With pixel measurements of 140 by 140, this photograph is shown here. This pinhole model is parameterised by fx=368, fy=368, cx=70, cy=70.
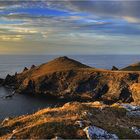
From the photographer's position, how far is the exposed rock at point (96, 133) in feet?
83.9

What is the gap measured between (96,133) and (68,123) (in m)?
2.29

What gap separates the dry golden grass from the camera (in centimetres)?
2569

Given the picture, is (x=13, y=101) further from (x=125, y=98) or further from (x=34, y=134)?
(x=34, y=134)

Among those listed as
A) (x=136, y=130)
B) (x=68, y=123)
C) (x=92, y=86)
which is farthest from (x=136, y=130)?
(x=92, y=86)

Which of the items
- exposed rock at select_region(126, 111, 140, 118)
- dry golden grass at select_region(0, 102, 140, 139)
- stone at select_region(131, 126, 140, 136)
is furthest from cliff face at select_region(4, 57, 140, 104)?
stone at select_region(131, 126, 140, 136)

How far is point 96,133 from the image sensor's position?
85.3 feet

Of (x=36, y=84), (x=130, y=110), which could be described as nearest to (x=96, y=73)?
(x=36, y=84)

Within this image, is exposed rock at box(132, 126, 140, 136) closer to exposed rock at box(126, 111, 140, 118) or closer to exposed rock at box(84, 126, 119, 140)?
exposed rock at box(84, 126, 119, 140)

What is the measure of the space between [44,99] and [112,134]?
5332 inches

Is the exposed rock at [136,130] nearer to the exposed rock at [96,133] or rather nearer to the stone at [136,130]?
the stone at [136,130]

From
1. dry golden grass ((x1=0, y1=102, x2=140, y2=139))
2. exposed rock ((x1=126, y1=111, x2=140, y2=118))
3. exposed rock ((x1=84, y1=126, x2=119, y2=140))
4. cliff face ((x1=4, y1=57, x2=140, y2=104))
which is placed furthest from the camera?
cliff face ((x1=4, y1=57, x2=140, y2=104))

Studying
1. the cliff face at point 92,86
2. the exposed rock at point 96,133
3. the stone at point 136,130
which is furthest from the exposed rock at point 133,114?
the cliff face at point 92,86

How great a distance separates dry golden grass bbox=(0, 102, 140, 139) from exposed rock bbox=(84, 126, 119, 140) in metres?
0.41

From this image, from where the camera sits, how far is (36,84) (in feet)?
649
